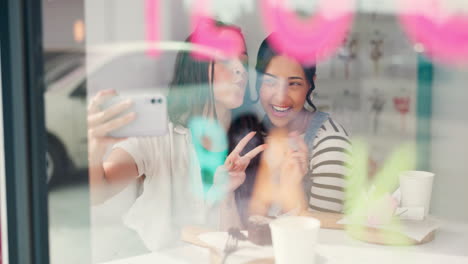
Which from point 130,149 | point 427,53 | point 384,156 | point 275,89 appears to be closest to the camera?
point 130,149

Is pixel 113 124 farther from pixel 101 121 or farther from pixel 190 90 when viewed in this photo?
pixel 190 90

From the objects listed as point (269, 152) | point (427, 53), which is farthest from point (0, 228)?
point (427, 53)

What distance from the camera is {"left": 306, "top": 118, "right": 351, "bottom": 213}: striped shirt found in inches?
63.8

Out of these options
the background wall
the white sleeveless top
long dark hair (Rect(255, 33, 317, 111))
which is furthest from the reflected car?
the background wall

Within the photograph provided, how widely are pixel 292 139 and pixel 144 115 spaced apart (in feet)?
2.08

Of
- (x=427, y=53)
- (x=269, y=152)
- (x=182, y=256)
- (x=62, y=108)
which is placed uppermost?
(x=427, y=53)

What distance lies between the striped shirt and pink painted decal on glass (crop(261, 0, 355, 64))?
24 cm

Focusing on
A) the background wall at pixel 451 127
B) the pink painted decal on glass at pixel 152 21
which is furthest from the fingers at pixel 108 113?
the background wall at pixel 451 127

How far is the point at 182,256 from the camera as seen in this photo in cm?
115

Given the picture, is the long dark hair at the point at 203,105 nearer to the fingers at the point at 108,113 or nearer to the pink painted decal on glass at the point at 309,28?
the pink painted decal on glass at the point at 309,28

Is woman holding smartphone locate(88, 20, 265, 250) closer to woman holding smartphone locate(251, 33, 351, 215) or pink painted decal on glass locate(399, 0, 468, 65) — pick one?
woman holding smartphone locate(251, 33, 351, 215)

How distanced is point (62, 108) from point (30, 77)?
8cm

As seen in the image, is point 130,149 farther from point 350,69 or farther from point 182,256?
point 350,69

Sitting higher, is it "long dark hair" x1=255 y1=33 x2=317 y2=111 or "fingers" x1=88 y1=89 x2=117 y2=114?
"long dark hair" x1=255 y1=33 x2=317 y2=111
